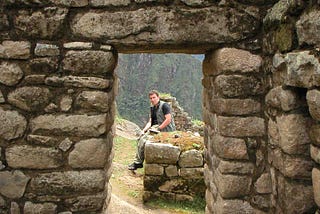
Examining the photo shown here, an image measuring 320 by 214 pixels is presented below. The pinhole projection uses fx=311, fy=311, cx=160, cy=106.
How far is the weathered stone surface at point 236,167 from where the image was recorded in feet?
7.97

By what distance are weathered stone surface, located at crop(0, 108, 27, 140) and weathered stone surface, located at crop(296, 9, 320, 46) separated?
205 centimetres

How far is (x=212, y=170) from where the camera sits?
2791 mm

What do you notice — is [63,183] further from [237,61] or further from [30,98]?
[237,61]

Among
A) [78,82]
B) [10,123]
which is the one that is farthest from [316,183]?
[10,123]

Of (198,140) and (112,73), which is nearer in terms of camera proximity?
(112,73)

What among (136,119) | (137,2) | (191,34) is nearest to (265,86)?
(191,34)

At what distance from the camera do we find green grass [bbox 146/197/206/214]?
4633 mm

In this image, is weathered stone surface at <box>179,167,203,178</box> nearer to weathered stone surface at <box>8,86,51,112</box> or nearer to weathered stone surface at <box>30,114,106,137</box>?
weathered stone surface at <box>30,114,106,137</box>

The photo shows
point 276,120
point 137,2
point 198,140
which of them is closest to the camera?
point 276,120

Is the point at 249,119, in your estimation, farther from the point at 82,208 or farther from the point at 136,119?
the point at 136,119

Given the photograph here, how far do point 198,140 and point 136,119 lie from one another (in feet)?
111

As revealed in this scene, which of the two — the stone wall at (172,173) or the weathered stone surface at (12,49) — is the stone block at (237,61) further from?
the stone wall at (172,173)

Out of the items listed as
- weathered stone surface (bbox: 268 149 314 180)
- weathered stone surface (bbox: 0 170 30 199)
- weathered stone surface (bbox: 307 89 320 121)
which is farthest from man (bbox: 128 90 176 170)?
weathered stone surface (bbox: 307 89 320 121)

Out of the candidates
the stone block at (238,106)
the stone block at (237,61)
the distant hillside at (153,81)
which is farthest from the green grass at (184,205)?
the distant hillside at (153,81)
